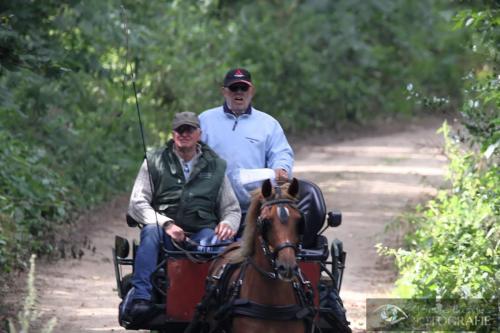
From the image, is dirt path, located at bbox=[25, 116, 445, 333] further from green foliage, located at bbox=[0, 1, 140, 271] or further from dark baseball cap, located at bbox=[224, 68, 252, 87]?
dark baseball cap, located at bbox=[224, 68, 252, 87]

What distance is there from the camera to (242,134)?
8.65m

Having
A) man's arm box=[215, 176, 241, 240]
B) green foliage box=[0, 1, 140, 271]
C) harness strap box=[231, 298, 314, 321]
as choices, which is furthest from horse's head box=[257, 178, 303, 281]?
green foliage box=[0, 1, 140, 271]

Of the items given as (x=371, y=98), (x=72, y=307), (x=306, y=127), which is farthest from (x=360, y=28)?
(x=72, y=307)

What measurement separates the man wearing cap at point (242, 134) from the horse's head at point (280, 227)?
61.9 inches

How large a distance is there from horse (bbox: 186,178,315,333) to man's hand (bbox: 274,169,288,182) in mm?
201

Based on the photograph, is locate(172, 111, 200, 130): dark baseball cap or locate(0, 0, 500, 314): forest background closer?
locate(172, 111, 200, 130): dark baseball cap

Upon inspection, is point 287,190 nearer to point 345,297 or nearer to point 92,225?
point 345,297

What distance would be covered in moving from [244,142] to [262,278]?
6.06 ft

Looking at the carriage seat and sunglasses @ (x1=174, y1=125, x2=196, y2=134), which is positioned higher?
sunglasses @ (x1=174, y1=125, x2=196, y2=134)

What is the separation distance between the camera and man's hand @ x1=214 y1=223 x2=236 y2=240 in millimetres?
7820

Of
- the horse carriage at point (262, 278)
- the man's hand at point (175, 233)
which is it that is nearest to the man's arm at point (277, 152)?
the horse carriage at point (262, 278)

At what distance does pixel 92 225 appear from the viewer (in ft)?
48.8

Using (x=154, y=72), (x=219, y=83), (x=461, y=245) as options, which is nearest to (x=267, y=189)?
(x=461, y=245)
